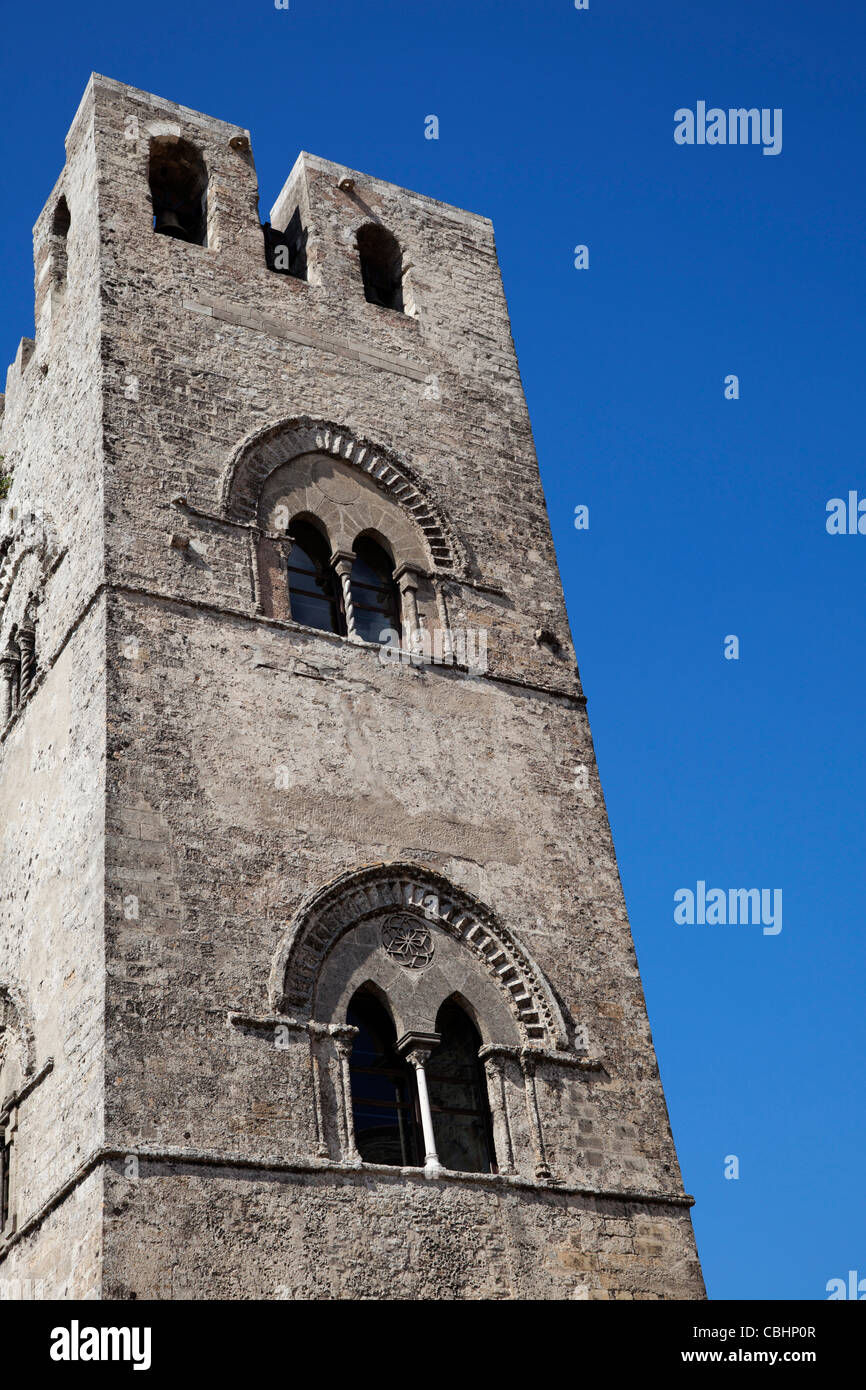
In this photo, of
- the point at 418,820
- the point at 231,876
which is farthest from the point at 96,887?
the point at 418,820

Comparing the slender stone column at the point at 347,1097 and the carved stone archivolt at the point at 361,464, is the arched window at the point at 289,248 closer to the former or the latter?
the carved stone archivolt at the point at 361,464

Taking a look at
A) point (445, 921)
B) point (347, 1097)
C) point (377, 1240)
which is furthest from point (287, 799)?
point (377, 1240)

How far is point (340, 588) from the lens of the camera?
1512cm

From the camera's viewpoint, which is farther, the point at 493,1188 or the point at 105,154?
the point at 105,154

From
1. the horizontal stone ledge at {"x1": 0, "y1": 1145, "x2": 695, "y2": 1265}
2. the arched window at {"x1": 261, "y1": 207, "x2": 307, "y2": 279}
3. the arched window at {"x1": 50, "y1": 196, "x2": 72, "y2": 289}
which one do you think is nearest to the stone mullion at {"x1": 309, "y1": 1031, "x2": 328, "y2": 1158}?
the horizontal stone ledge at {"x1": 0, "y1": 1145, "x2": 695, "y2": 1265}

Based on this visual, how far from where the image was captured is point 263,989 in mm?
12109

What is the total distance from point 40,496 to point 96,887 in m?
5.26

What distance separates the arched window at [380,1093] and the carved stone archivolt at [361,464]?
459cm

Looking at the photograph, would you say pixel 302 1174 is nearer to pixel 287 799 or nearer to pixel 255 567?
pixel 287 799

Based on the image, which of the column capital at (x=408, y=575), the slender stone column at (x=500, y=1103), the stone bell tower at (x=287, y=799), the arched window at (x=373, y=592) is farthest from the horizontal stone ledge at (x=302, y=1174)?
the column capital at (x=408, y=575)

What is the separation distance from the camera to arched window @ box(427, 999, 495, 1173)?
1255 cm

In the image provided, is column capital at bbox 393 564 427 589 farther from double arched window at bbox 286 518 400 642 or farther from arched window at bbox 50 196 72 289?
arched window at bbox 50 196 72 289
